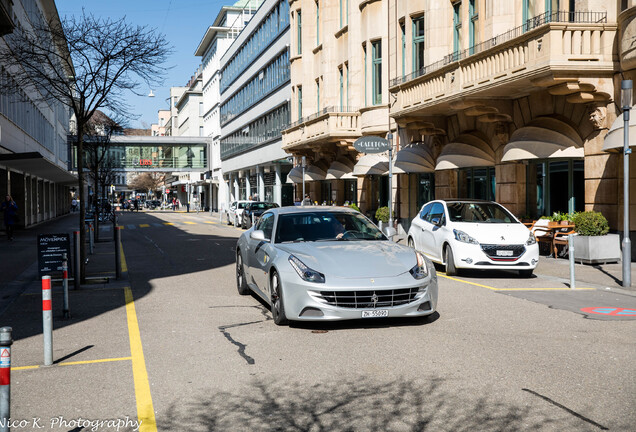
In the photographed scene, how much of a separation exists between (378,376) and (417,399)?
74 centimetres

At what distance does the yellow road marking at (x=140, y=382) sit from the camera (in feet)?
16.1

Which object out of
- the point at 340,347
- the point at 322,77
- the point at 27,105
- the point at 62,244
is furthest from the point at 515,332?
the point at 27,105

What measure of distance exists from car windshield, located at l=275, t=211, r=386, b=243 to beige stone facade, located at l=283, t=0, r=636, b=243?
28.6ft

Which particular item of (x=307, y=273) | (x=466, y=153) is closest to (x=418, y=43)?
(x=466, y=153)

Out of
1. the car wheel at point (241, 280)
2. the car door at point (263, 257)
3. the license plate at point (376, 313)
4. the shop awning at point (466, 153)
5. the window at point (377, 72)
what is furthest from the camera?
the window at point (377, 72)

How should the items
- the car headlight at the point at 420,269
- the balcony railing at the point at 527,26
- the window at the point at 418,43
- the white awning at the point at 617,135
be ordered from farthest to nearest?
the window at the point at 418,43 → the balcony railing at the point at 527,26 → the white awning at the point at 617,135 → the car headlight at the point at 420,269

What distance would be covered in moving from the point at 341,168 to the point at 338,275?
28121 mm

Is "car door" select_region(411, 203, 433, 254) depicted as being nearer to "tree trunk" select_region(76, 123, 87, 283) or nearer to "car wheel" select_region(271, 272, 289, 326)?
"tree trunk" select_region(76, 123, 87, 283)

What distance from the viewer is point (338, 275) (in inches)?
313

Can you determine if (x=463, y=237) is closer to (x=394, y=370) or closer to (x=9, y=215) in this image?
(x=394, y=370)

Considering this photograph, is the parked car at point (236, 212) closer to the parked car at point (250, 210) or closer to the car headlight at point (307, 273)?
the parked car at point (250, 210)

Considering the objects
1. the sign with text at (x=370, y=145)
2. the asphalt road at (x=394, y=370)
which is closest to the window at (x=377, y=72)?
the sign with text at (x=370, y=145)

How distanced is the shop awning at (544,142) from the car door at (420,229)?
12.7 ft

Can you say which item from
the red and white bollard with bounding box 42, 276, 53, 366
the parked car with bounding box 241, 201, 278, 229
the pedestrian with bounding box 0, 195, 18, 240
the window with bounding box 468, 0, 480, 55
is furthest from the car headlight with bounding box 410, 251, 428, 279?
the parked car with bounding box 241, 201, 278, 229
